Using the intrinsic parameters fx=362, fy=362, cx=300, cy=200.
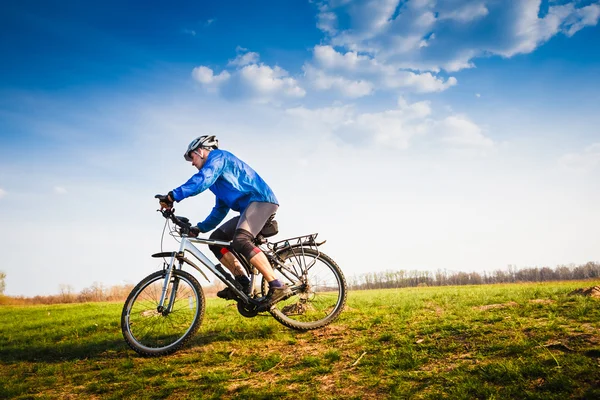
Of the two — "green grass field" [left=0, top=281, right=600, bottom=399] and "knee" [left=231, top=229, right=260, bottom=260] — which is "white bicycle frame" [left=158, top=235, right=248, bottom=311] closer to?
"knee" [left=231, top=229, right=260, bottom=260]

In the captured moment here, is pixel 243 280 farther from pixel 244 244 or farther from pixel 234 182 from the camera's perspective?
pixel 234 182

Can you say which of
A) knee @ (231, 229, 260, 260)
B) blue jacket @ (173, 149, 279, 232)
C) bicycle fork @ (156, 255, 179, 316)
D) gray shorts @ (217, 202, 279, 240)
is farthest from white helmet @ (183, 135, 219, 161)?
bicycle fork @ (156, 255, 179, 316)

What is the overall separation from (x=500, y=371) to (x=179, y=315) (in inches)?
167

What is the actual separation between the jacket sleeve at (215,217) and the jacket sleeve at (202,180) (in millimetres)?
991

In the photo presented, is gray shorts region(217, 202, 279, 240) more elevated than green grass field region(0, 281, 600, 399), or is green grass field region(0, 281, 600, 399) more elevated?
gray shorts region(217, 202, 279, 240)

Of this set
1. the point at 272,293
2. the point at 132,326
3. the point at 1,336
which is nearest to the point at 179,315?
the point at 132,326

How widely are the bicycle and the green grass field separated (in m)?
0.32

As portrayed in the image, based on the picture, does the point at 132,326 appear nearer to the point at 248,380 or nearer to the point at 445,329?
the point at 248,380

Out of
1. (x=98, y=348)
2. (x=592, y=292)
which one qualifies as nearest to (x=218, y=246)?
(x=98, y=348)

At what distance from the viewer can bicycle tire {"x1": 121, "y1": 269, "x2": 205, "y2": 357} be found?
5336 mm

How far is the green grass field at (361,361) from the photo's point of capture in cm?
322

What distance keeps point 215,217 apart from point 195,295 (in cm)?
139

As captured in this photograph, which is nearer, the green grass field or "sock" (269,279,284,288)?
the green grass field

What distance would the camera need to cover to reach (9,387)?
183 inches
